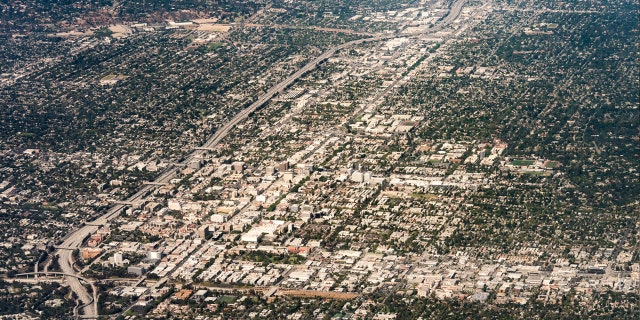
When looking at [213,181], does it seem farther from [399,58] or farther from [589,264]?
[399,58]

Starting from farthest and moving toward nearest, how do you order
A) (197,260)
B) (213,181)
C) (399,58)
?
(399,58), (213,181), (197,260)

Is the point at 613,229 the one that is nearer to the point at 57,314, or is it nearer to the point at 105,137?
the point at 57,314

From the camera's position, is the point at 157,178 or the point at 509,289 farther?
the point at 157,178

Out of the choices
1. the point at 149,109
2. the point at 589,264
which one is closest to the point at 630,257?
the point at 589,264

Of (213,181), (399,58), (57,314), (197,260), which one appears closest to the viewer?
(57,314)

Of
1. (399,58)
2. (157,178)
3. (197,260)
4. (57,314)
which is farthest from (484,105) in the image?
(57,314)

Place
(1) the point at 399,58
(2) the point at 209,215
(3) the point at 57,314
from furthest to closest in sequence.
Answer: (1) the point at 399,58
(2) the point at 209,215
(3) the point at 57,314
